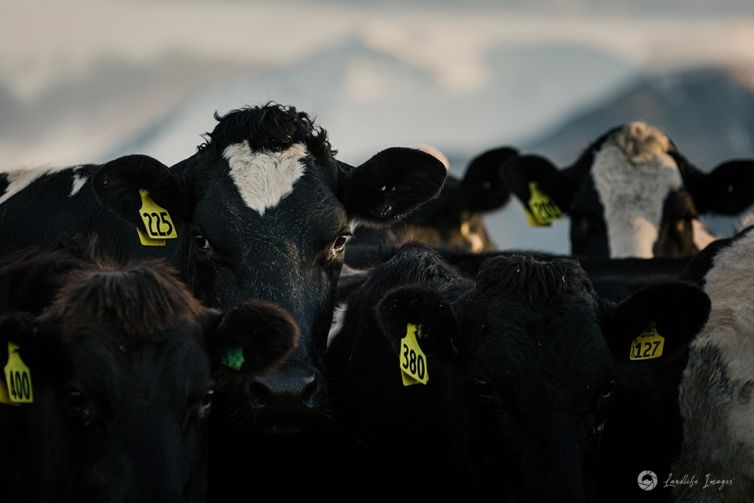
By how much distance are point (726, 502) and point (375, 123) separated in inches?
934

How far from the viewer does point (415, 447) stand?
6.38 metres

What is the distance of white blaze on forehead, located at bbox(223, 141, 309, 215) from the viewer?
Result: 6.63m

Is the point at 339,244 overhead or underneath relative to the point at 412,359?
overhead

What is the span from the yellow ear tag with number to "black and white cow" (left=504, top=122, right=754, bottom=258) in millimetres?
4330

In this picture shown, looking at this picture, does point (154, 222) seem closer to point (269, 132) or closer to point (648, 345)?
point (269, 132)

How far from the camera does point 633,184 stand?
10609 mm

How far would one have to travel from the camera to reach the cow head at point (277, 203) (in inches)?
253

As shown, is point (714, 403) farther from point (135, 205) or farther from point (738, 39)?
point (738, 39)

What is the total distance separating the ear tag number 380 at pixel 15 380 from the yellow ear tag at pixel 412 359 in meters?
1.53

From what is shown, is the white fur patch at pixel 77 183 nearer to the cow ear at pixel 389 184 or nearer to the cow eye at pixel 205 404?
the cow ear at pixel 389 184

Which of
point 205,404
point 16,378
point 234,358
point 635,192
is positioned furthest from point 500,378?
point 635,192

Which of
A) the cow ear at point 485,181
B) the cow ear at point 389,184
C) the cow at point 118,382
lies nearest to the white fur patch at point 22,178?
the cow ear at point 389,184

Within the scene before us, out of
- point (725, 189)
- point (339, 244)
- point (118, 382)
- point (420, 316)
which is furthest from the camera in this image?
point (725, 189)

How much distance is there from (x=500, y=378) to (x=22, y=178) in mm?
3643
